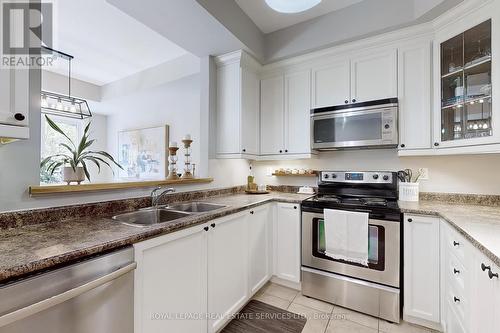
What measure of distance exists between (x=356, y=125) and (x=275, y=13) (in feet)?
4.70

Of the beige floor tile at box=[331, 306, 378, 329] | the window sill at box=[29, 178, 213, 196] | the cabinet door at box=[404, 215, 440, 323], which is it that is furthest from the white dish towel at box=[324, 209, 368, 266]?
the window sill at box=[29, 178, 213, 196]

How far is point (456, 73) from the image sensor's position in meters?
1.83

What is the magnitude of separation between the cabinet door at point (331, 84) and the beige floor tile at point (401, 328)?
201cm

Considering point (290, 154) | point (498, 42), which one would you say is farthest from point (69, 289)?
point (498, 42)

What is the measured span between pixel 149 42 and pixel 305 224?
281 cm

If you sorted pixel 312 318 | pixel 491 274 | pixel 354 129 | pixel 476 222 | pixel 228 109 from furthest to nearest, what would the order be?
pixel 228 109 → pixel 354 129 → pixel 312 318 → pixel 476 222 → pixel 491 274

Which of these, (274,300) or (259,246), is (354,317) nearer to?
(274,300)

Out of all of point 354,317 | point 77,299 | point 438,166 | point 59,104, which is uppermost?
point 59,104

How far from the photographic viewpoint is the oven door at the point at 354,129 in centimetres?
209

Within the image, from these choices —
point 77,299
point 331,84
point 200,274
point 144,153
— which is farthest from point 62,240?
point 144,153

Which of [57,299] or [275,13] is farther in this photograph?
[275,13]

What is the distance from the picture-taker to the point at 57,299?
79 centimetres

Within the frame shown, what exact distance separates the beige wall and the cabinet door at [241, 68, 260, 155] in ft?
2.44

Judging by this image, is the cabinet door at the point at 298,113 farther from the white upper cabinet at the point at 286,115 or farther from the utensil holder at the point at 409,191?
the utensil holder at the point at 409,191
